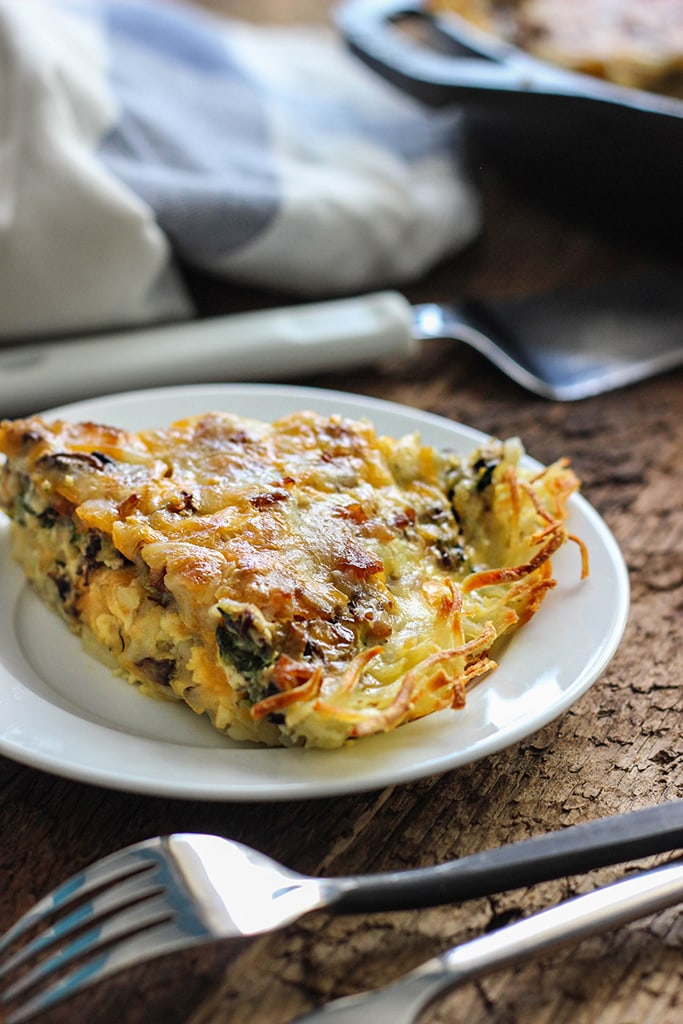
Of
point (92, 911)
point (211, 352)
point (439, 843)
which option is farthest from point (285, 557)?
point (211, 352)

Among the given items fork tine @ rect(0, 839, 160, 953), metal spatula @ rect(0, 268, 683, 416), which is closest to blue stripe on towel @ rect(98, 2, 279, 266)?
metal spatula @ rect(0, 268, 683, 416)

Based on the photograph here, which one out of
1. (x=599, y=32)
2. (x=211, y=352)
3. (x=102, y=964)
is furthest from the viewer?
(x=599, y=32)

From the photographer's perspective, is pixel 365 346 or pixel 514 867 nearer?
pixel 514 867

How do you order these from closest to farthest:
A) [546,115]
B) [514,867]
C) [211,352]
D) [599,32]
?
1. [514,867]
2. [211,352]
3. [546,115]
4. [599,32]

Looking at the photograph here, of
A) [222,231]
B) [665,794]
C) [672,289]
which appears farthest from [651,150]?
[665,794]

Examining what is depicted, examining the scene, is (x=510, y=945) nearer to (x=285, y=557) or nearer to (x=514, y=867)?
(x=514, y=867)

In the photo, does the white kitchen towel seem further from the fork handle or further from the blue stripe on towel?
the fork handle
